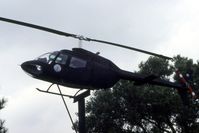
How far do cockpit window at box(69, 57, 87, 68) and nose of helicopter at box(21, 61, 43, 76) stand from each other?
1477 millimetres

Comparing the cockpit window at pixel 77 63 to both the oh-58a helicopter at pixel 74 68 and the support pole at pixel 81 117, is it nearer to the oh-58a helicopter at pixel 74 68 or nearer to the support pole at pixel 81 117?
the oh-58a helicopter at pixel 74 68

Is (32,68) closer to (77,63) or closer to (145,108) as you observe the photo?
(77,63)

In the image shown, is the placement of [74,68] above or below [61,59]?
below

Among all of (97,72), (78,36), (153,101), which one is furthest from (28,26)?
(153,101)

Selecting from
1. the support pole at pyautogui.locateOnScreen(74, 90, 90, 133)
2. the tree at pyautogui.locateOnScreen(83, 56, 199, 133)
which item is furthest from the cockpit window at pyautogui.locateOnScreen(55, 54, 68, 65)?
the tree at pyautogui.locateOnScreen(83, 56, 199, 133)

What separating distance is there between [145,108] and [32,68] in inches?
955

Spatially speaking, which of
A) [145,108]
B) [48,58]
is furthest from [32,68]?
[145,108]

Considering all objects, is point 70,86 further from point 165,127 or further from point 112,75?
point 165,127

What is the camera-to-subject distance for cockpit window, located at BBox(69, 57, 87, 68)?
18.8 metres

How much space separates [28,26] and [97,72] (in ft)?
14.8

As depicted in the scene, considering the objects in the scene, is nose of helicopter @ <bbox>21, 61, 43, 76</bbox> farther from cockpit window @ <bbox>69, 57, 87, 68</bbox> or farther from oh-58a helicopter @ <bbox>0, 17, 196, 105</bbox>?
cockpit window @ <bbox>69, 57, 87, 68</bbox>

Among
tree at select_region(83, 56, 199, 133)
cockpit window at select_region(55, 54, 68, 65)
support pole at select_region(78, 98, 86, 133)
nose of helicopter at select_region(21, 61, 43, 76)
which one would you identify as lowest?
Result: tree at select_region(83, 56, 199, 133)

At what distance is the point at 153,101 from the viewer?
1598 inches

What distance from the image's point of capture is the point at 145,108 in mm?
41062
